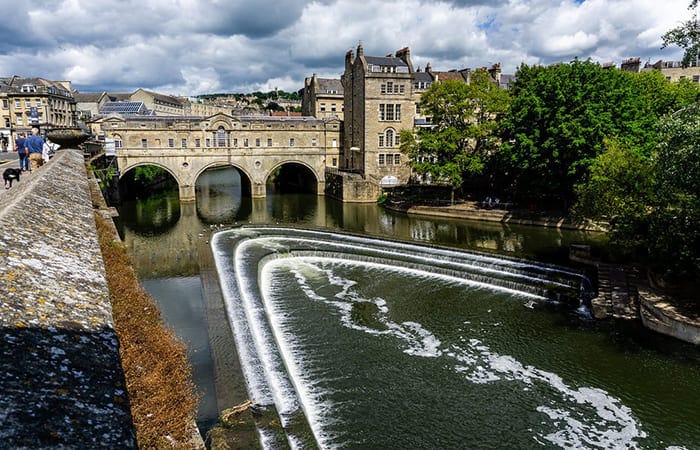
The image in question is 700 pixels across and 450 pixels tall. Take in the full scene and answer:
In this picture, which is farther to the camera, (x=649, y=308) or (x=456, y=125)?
(x=456, y=125)

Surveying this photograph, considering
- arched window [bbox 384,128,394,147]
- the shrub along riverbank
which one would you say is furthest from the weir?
arched window [bbox 384,128,394,147]

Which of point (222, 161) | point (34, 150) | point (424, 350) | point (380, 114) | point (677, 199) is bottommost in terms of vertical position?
point (424, 350)

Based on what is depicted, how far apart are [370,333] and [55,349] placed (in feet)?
45.5

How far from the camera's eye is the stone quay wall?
8.74 feet

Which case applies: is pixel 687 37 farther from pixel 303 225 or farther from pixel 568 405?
pixel 303 225

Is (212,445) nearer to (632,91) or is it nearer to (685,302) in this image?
(685,302)

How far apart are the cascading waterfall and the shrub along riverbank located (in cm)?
298

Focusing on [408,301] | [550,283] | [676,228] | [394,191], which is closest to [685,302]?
Answer: [676,228]

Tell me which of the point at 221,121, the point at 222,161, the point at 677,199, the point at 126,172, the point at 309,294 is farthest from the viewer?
the point at 222,161

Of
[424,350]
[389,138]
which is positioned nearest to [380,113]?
[389,138]

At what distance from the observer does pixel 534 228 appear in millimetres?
35531

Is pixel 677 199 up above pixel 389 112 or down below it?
below

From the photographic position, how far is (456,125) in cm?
4172

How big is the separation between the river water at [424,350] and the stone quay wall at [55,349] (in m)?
7.32
